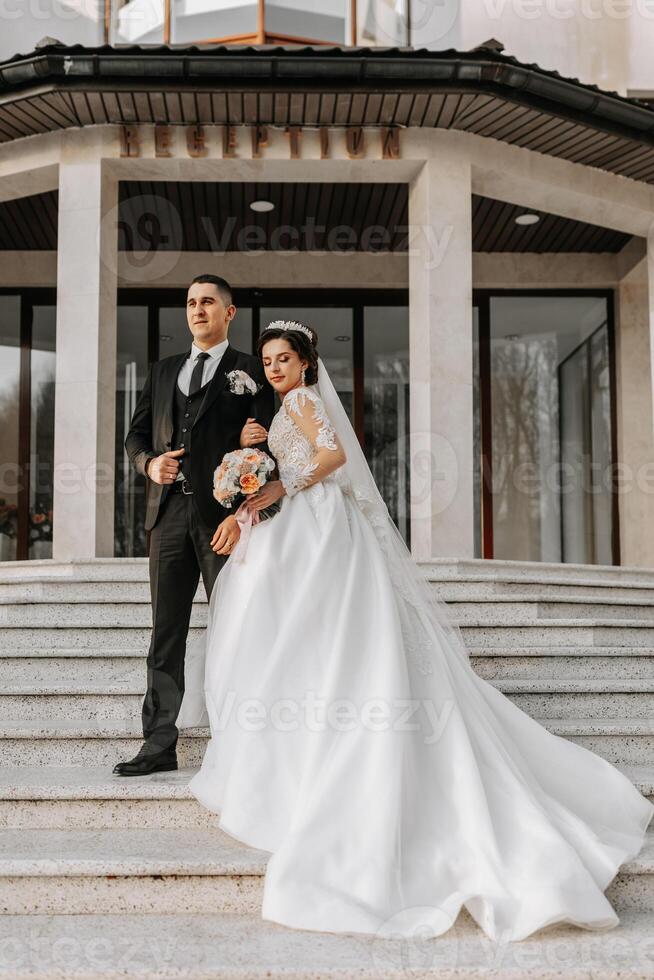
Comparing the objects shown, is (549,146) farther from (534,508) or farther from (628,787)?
(628,787)

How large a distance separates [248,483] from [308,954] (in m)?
1.55

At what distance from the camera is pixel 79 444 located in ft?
22.5

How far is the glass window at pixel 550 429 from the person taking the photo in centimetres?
1026

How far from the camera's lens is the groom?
3.55m

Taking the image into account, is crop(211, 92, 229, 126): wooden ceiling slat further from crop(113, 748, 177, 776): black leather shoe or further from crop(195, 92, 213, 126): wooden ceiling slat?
crop(113, 748, 177, 776): black leather shoe

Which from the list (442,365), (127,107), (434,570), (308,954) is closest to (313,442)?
(308,954)

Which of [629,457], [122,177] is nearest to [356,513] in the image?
[122,177]

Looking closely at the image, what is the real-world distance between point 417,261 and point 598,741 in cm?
446

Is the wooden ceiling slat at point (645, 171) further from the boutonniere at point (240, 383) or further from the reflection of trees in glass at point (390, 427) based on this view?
the boutonniere at point (240, 383)

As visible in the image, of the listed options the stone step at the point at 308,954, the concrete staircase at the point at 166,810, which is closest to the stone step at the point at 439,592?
the concrete staircase at the point at 166,810

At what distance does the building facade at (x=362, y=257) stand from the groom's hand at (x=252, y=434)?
11.6 ft

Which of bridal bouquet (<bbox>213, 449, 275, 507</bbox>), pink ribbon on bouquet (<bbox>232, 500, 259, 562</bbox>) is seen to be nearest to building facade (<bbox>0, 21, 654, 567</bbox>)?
pink ribbon on bouquet (<bbox>232, 500, 259, 562</bbox>)

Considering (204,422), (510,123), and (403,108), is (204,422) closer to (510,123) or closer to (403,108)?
(403,108)

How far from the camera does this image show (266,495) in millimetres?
3475
